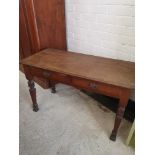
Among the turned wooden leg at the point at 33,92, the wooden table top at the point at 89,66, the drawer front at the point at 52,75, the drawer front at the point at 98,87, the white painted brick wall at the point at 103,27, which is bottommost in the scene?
the turned wooden leg at the point at 33,92

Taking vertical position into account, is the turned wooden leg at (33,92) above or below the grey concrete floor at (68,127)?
above

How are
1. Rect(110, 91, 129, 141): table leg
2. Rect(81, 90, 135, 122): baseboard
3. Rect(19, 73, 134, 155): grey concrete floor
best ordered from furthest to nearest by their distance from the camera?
Rect(81, 90, 135, 122): baseboard
Rect(19, 73, 134, 155): grey concrete floor
Rect(110, 91, 129, 141): table leg

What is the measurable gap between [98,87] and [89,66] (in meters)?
0.23

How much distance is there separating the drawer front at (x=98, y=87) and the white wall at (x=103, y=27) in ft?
1.55

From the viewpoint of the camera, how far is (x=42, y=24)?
177 cm

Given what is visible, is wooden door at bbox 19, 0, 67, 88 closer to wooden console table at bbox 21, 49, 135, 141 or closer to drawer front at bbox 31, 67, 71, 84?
wooden console table at bbox 21, 49, 135, 141

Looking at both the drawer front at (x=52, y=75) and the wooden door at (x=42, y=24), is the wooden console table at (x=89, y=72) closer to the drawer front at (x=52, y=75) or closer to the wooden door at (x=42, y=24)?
the drawer front at (x=52, y=75)

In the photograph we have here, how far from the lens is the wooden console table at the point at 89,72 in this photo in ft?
3.88

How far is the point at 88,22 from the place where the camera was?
5.54ft

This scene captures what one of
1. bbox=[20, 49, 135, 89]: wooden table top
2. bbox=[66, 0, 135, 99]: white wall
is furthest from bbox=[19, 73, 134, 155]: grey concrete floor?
bbox=[20, 49, 135, 89]: wooden table top

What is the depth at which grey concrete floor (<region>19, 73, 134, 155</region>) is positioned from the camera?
1.36 meters

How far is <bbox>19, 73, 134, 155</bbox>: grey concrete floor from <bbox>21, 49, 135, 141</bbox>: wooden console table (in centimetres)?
14

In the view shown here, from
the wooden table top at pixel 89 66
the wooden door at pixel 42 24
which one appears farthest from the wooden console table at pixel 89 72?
the wooden door at pixel 42 24
